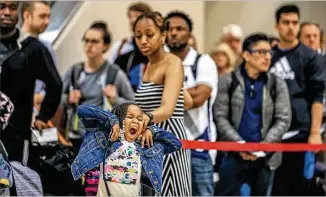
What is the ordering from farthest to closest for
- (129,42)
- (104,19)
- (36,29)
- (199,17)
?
(199,17), (104,19), (129,42), (36,29)

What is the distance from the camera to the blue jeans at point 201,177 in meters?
5.75

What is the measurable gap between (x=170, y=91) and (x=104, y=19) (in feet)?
11.4

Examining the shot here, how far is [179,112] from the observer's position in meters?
5.24

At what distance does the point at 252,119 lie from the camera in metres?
6.05

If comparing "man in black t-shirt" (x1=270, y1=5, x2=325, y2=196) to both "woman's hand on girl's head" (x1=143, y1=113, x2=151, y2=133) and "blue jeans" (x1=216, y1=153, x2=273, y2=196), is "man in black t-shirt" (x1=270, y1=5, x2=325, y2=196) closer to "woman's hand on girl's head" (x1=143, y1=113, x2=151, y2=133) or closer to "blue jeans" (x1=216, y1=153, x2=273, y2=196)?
"blue jeans" (x1=216, y1=153, x2=273, y2=196)

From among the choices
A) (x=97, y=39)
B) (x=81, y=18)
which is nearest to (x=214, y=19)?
(x=81, y=18)

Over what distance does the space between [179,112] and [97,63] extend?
1.66 meters

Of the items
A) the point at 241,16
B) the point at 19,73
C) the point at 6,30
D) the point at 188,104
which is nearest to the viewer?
the point at 188,104

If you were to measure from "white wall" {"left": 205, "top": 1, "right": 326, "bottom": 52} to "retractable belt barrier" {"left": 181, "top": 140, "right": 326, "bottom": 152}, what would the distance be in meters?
2.11

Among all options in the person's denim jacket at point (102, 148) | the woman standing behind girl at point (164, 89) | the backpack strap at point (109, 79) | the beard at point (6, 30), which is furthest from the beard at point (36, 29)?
the person's denim jacket at point (102, 148)

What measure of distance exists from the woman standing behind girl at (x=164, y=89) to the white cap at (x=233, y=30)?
3.41 m

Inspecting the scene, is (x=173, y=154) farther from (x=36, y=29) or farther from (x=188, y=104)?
(x=36, y=29)

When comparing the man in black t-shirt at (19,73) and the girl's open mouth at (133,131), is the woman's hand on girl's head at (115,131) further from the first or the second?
the man in black t-shirt at (19,73)

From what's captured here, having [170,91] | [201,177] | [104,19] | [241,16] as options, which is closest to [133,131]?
[170,91]
